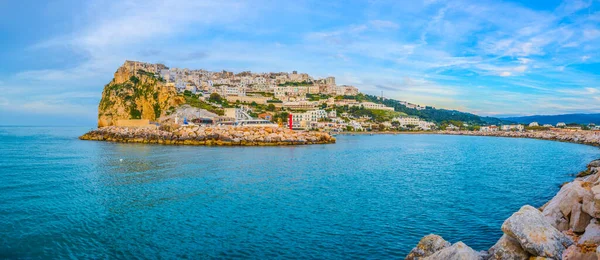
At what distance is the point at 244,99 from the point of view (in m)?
130

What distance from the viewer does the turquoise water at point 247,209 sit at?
10641 mm

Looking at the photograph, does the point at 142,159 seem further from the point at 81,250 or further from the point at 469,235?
the point at 469,235

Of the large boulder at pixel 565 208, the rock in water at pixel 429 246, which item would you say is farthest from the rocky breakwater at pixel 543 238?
the rock in water at pixel 429 246

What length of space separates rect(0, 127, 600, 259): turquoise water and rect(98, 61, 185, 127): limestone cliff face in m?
65.7

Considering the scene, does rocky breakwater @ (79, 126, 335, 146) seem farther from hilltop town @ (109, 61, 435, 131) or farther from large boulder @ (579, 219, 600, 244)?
large boulder @ (579, 219, 600, 244)

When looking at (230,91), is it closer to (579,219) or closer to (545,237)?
(579,219)

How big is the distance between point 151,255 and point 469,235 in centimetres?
991

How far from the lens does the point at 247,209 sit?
14.8m

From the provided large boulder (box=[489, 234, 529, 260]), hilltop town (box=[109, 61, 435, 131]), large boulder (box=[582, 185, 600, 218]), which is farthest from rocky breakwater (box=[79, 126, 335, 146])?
large boulder (box=[489, 234, 529, 260])

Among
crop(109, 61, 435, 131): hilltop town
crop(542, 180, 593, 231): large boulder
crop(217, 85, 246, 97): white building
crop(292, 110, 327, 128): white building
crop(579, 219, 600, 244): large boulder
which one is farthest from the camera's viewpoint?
crop(217, 85, 246, 97): white building

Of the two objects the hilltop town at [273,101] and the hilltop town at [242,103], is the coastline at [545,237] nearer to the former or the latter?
the hilltop town at [242,103]

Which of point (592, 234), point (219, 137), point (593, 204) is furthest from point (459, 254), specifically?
point (219, 137)

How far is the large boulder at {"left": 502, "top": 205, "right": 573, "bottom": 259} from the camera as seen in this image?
6.48m

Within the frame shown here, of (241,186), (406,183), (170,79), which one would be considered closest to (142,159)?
(241,186)
